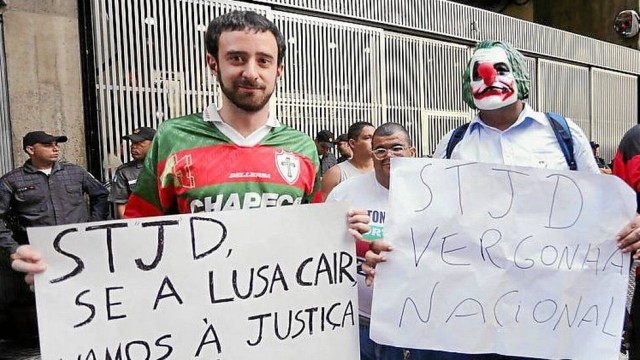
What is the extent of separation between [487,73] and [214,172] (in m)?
1.14

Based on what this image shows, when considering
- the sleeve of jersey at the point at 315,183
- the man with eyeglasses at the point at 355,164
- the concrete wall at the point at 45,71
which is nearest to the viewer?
the sleeve of jersey at the point at 315,183

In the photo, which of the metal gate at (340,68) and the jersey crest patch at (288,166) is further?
the metal gate at (340,68)

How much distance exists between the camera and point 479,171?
2053mm

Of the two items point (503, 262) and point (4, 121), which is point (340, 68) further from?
point (503, 262)

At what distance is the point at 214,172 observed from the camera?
6.10ft

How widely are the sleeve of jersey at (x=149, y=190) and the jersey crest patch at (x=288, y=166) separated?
42 centimetres

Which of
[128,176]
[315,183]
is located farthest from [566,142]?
[128,176]

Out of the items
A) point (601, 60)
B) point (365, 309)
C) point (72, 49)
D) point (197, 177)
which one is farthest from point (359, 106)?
point (601, 60)

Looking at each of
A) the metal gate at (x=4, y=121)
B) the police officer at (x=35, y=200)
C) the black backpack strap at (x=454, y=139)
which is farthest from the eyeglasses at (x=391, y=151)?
the metal gate at (x=4, y=121)

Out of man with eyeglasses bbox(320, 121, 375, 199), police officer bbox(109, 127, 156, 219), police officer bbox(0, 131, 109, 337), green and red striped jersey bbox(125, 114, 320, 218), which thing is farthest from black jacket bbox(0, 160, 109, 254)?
green and red striped jersey bbox(125, 114, 320, 218)

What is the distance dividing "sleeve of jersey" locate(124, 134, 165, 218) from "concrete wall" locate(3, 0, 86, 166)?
409 cm

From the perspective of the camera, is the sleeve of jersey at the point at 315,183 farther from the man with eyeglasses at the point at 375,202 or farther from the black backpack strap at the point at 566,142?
the black backpack strap at the point at 566,142

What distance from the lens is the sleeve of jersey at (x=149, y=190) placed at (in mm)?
1970

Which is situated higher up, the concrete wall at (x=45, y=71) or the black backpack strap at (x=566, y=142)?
the concrete wall at (x=45, y=71)
